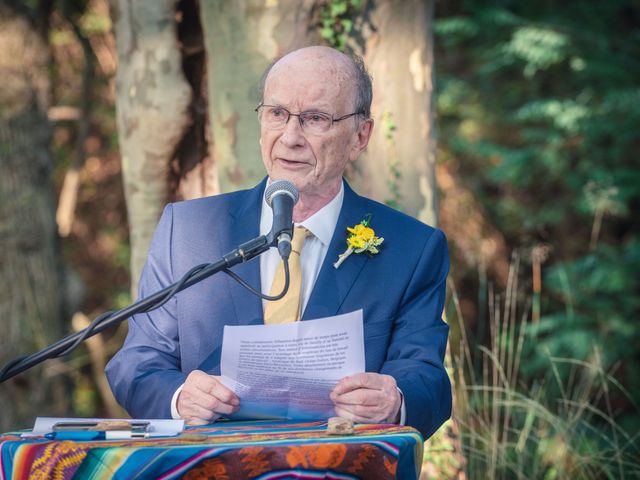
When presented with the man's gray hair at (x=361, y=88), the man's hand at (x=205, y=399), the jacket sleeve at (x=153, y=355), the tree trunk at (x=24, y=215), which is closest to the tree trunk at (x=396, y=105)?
the man's gray hair at (x=361, y=88)

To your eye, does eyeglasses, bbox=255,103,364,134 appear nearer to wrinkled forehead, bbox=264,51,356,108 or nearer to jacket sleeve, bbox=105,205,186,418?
wrinkled forehead, bbox=264,51,356,108

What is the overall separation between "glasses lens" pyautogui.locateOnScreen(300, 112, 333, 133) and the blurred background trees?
1230 mm

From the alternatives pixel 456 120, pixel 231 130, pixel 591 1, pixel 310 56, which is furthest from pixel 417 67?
pixel 456 120

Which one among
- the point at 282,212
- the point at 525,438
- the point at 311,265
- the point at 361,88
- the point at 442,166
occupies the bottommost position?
the point at 525,438

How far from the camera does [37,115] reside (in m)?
7.63

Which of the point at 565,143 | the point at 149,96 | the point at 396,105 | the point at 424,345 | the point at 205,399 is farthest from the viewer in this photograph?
the point at 565,143

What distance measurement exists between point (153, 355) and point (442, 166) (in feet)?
26.4

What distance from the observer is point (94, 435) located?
2.22 meters

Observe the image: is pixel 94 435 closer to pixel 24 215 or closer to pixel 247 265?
pixel 247 265

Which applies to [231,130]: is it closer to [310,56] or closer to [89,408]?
[310,56]

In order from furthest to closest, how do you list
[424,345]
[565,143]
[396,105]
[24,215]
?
1. [565,143]
2. [24,215]
3. [396,105]
4. [424,345]

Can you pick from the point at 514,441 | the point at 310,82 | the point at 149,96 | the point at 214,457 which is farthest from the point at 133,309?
the point at 514,441

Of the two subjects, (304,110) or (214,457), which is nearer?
(214,457)

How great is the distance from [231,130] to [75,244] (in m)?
8.39
